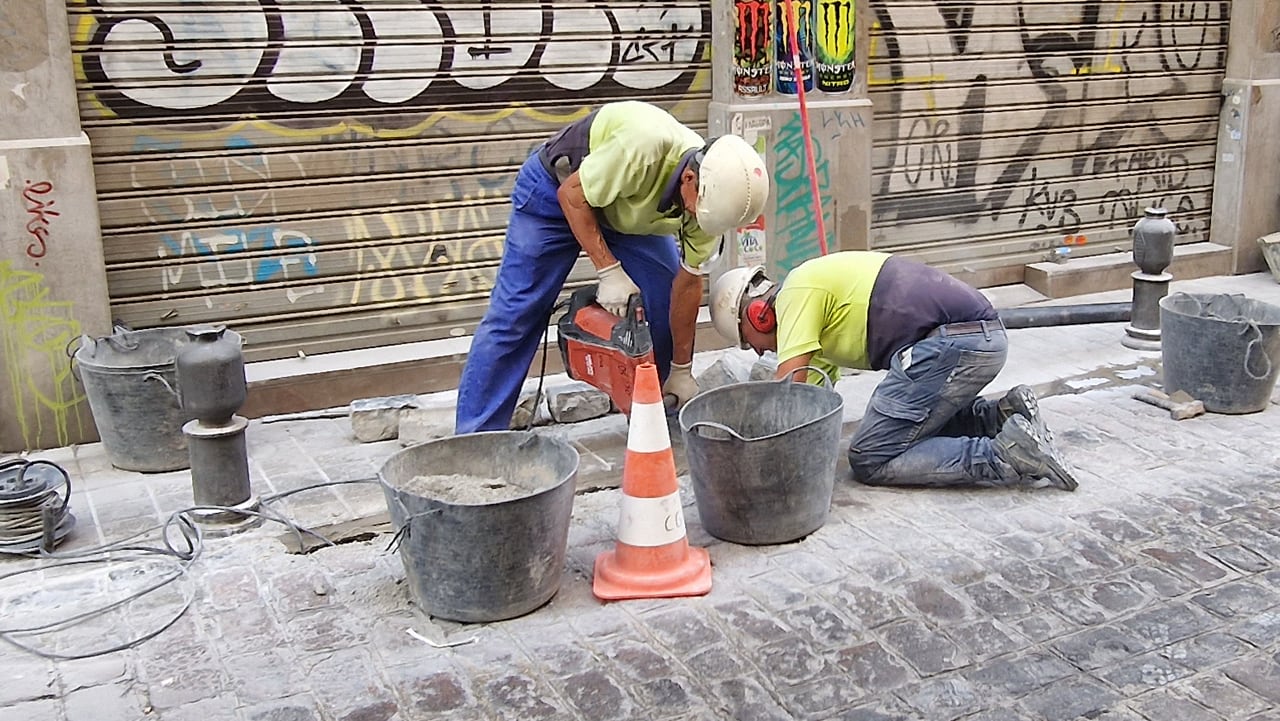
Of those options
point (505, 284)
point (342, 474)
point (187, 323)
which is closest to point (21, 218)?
point (187, 323)

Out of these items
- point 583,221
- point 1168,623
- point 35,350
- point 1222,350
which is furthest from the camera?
Answer: point 1222,350

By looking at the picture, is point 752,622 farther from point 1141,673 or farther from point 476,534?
point 1141,673

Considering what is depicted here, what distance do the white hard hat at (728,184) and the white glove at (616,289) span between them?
17.9 inches

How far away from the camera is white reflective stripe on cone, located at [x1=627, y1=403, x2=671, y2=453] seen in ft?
14.1

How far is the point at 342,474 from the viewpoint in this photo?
5598 mm

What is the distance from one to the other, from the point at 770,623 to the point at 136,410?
323 centimetres

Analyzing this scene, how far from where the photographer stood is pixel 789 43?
7492mm

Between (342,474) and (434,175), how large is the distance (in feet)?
6.72

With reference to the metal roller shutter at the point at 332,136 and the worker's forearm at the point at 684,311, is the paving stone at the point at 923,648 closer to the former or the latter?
the worker's forearm at the point at 684,311

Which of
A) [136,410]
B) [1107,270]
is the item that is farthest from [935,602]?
[1107,270]

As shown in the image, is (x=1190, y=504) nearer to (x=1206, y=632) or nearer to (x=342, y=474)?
(x=1206, y=632)

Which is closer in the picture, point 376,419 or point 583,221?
point 583,221

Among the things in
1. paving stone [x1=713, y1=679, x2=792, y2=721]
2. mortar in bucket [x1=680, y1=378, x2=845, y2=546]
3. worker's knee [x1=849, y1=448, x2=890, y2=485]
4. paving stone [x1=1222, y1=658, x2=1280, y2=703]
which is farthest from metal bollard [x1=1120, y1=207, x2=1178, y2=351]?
paving stone [x1=713, y1=679, x2=792, y2=721]

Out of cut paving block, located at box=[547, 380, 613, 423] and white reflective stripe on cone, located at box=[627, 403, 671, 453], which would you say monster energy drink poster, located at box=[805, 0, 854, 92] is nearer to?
cut paving block, located at box=[547, 380, 613, 423]
